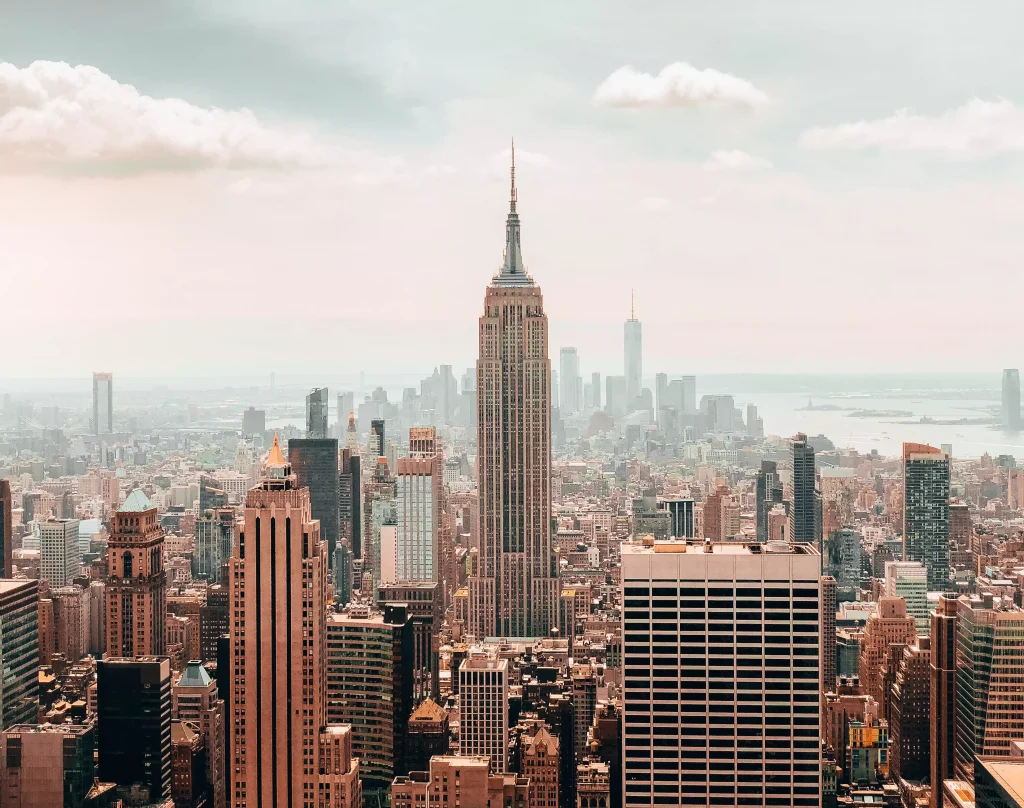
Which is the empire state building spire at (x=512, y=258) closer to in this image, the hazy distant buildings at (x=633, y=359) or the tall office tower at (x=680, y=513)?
the hazy distant buildings at (x=633, y=359)

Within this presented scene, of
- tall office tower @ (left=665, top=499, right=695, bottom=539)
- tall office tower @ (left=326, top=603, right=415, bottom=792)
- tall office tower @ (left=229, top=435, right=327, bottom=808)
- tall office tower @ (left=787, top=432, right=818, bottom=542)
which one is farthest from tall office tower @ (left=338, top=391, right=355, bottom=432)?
tall office tower @ (left=787, top=432, right=818, bottom=542)

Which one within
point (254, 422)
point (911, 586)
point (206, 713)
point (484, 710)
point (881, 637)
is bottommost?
point (484, 710)

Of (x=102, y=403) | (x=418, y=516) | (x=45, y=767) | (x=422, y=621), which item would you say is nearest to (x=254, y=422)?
(x=102, y=403)

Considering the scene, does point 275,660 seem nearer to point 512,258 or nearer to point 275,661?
point 275,661

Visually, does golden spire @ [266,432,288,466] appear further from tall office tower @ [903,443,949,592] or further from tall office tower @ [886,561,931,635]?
tall office tower @ [886,561,931,635]

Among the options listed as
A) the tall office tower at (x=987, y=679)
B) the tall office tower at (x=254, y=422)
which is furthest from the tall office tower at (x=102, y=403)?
the tall office tower at (x=987, y=679)

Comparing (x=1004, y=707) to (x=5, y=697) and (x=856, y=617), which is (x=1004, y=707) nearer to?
(x=856, y=617)
